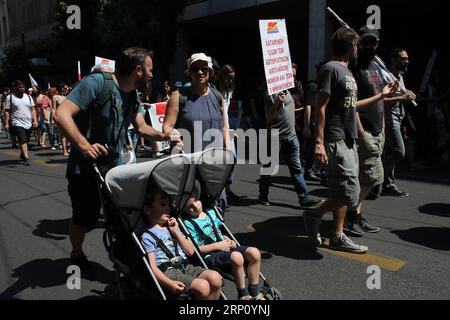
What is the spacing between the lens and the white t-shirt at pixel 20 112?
396 inches

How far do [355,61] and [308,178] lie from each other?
359cm

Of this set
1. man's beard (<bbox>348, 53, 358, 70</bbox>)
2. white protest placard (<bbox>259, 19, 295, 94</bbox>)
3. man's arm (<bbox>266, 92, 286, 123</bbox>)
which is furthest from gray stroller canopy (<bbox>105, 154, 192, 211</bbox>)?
man's arm (<bbox>266, 92, 286, 123</bbox>)

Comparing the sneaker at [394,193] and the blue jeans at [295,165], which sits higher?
the blue jeans at [295,165]

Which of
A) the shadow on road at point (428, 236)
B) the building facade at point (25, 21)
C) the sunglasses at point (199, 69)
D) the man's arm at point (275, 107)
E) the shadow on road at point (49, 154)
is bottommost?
the shadow on road at point (428, 236)

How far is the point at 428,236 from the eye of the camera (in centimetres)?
470

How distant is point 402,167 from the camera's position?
8.74 meters

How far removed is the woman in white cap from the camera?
3831 millimetres

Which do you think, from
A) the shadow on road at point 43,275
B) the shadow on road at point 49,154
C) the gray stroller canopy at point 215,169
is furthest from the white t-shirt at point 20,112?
the gray stroller canopy at point 215,169

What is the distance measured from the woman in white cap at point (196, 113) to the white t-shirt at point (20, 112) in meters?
7.37

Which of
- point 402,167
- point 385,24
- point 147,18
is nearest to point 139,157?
point 402,167

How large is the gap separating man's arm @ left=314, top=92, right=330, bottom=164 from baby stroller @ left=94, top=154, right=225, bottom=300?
133 centimetres

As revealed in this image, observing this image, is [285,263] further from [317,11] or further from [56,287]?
[317,11]

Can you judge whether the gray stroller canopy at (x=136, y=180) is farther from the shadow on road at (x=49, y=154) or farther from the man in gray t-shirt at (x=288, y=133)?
the shadow on road at (x=49, y=154)

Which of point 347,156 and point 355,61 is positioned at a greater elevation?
point 355,61
